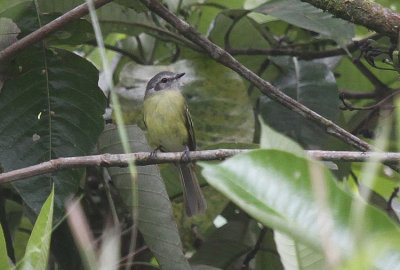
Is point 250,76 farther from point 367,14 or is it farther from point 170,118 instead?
point 170,118

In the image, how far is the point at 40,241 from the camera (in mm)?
1346

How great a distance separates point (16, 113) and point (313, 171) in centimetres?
187

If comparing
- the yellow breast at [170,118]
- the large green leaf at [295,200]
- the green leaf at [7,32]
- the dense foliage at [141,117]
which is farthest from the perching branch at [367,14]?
the yellow breast at [170,118]

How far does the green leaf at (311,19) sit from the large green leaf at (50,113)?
0.91 meters

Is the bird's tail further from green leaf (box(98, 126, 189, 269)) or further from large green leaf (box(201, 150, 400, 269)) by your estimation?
large green leaf (box(201, 150, 400, 269))

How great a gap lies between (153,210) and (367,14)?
110 centimetres

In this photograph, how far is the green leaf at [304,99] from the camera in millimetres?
3078

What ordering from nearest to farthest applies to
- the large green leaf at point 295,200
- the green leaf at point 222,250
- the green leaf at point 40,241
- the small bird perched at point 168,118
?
the large green leaf at point 295,200
the green leaf at point 40,241
the green leaf at point 222,250
the small bird perched at point 168,118

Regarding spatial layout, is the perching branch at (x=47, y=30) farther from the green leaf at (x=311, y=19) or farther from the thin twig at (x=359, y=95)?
the thin twig at (x=359, y=95)

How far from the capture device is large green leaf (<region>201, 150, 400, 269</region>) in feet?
3.26

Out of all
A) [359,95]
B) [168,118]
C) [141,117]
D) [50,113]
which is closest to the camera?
[50,113]

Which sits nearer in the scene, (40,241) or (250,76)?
(40,241)

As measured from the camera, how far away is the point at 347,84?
12.0 ft

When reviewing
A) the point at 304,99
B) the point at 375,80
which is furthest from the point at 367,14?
the point at 375,80
